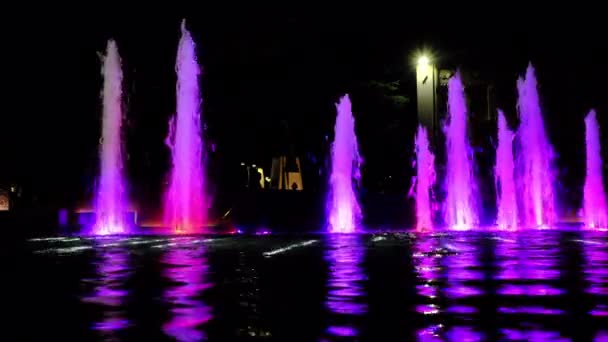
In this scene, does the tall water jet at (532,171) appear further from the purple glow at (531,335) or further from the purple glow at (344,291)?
the purple glow at (531,335)

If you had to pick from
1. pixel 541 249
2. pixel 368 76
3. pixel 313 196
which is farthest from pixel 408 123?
pixel 541 249

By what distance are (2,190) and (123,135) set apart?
308 inches

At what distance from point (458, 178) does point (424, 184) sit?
155 cm

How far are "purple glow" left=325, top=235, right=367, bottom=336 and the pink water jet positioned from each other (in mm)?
15869

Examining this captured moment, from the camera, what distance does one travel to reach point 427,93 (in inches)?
1222

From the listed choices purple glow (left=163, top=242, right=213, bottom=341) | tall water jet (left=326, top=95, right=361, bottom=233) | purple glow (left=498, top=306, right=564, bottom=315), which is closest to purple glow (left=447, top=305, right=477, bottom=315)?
purple glow (left=498, top=306, right=564, bottom=315)

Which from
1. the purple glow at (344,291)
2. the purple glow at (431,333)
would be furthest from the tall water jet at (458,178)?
the purple glow at (431,333)

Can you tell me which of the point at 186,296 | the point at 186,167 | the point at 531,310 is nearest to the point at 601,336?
the point at 531,310

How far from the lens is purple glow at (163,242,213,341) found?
201 inches

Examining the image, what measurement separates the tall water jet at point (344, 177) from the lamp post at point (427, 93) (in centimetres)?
381

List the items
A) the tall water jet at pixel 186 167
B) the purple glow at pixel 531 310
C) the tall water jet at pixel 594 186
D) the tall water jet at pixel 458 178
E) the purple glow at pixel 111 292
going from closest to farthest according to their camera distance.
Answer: the purple glow at pixel 111 292
the purple glow at pixel 531 310
the tall water jet at pixel 186 167
the tall water jet at pixel 458 178
the tall water jet at pixel 594 186

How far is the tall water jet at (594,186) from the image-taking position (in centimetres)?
3180

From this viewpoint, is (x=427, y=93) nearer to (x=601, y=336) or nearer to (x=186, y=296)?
(x=186, y=296)

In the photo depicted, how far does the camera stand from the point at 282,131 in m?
37.1
